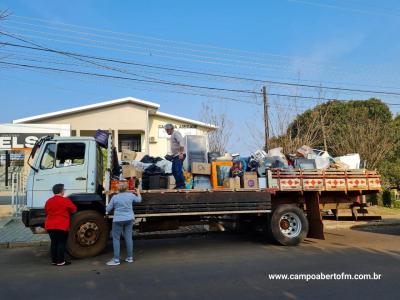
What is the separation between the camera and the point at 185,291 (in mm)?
5906

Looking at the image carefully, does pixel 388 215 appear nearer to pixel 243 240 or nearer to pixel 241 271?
pixel 243 240

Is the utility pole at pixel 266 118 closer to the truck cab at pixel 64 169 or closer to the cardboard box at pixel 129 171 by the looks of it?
the cardboard box at pixel 129 171

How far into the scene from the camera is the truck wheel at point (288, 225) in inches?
384

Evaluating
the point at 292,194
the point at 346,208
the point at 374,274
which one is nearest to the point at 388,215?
the point at 346,208

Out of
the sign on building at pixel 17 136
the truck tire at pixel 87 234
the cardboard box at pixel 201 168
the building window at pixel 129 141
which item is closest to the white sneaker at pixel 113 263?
the truck tire at pixel 87 234

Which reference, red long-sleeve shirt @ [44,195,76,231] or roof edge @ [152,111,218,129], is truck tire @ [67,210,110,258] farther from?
roof edge @ [152,111,218,129]

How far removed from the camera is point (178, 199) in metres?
8.87

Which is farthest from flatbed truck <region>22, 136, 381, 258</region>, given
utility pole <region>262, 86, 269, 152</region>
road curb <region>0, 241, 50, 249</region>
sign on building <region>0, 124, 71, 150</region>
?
utility pole <region>262, 86, 269, 152</region>

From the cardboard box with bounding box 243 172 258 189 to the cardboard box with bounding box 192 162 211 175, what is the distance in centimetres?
84

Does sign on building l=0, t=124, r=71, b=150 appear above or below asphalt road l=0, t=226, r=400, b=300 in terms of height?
above

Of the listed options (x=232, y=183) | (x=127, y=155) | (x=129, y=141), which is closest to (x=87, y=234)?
(x=127, y=155)

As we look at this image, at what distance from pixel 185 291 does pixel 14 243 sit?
22.2 ft

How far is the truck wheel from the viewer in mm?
9750

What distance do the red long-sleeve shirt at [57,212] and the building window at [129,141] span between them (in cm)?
→ 1854
